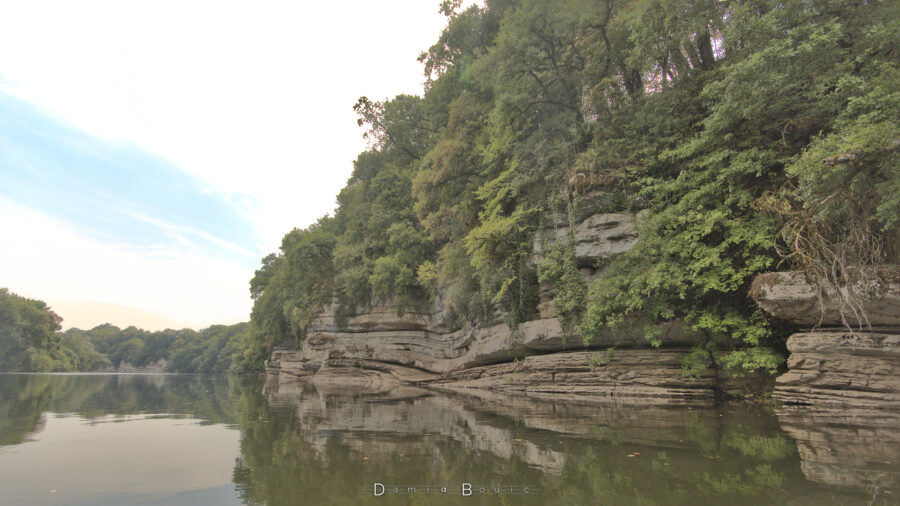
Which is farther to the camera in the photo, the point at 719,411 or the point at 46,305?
the point at 46,305

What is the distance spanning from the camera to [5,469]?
4371 mm

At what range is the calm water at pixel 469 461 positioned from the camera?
3.53m

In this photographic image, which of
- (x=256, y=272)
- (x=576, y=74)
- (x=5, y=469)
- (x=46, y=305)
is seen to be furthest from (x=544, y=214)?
(x=46, y=305)

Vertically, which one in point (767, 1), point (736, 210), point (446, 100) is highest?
point (446, 100)

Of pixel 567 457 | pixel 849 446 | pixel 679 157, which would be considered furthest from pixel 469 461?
pixel 679 157

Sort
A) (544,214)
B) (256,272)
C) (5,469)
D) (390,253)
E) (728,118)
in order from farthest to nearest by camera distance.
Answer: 1. (256,272)
2. (390,253)
3. (544,214)
4. (728,118)
5. (5,469)

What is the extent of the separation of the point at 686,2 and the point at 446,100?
52.4ft

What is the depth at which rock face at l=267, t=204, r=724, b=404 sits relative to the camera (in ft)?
38.0

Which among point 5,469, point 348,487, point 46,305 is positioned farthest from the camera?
point 46,305

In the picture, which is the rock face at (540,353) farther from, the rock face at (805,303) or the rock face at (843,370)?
the rock face at (805,303)

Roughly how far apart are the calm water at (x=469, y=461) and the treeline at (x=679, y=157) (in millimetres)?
3604

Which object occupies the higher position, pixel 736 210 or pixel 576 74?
pixel 576 74

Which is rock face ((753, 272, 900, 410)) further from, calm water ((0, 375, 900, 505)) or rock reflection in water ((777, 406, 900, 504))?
calm water ((0, 375, 900, 505))

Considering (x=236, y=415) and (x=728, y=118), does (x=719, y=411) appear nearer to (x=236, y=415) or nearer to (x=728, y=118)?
(x=728, y=118)
